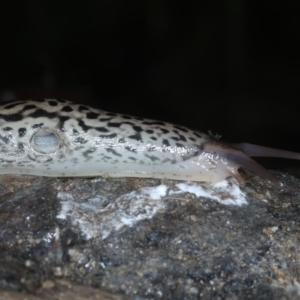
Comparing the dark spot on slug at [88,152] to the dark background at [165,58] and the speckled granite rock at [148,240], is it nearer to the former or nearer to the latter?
the speckled granite rock at [148,240]

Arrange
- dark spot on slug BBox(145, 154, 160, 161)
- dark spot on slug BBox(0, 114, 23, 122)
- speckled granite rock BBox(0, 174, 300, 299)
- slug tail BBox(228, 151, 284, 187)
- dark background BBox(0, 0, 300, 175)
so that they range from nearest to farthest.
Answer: speckled granite rock BBox(0, 174, 300, 299)
slug tail BBox(228, 151, 284, 187)
dark spot on slug BBox(145, 154, 160, 161)
dark spot on slug BBox(0, 114, 23, 122)
dark background BBox(0, 0, 300, 175)

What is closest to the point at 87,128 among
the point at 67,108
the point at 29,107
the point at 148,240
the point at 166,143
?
the point at 67,108

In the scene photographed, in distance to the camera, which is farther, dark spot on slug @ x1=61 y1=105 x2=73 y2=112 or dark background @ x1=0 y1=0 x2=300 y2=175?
dark background @ x1=0 y1=0 x2=300 y2=175

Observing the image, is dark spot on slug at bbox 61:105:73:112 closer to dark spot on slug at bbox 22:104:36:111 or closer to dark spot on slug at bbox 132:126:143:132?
dark spot on slug at bbox 22:104:36:111

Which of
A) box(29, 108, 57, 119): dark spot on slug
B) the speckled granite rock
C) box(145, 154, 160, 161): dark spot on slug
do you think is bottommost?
the speckled granite rock

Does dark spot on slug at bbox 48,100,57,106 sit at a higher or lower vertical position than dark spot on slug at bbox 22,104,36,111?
higher

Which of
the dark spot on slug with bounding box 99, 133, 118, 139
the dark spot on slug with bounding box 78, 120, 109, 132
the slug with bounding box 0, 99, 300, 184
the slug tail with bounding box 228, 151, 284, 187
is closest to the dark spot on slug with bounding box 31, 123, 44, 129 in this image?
the slug with bounding box 0, 99, 300, 184
